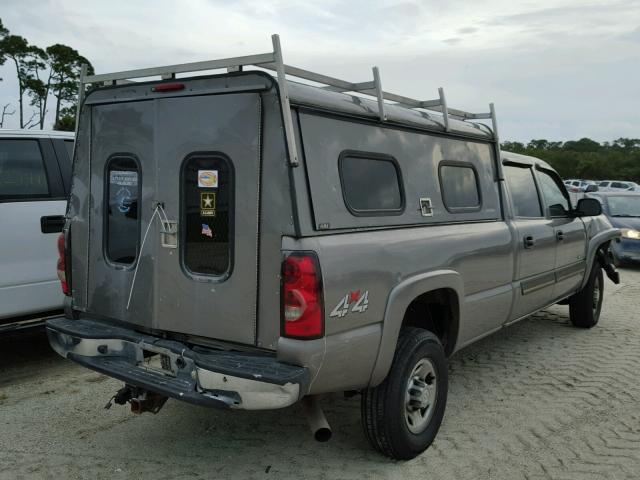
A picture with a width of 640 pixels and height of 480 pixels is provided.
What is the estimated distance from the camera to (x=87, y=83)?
12.3ft

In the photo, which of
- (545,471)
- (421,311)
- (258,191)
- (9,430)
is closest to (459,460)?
(545,471)

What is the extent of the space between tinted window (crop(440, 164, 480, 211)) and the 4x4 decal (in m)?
1.26

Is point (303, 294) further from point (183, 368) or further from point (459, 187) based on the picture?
point (459, 187)

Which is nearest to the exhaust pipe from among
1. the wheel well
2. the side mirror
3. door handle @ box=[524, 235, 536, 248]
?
the wheel well

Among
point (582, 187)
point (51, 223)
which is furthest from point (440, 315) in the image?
point (582, 187)

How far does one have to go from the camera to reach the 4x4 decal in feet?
9.73

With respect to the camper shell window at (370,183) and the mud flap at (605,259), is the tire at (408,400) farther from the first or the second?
the mud flap at (605,259)

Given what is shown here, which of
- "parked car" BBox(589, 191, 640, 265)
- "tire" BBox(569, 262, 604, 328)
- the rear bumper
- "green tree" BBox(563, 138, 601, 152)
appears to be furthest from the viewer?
"green tree" BBox(563, 138, 601, 152)

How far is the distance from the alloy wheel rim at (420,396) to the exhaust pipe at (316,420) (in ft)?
1.85

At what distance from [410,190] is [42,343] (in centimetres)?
420

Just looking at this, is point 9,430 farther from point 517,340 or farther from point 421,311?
point 517,340

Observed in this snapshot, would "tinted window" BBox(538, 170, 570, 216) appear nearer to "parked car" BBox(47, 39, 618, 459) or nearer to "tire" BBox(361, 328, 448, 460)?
"parked car" BBox(47, 39, 618, 459)

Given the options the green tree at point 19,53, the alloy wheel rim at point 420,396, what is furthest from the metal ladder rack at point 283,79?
the green tree at point 19,53

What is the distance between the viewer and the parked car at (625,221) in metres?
11.0
